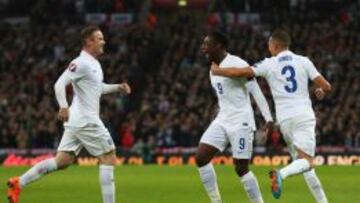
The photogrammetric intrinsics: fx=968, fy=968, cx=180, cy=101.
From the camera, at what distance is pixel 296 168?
11.4 metres

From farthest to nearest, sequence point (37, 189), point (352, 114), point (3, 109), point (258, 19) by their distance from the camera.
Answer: point (258, 19) → point (3, 109) → point (352, 114) → point (37, 189)

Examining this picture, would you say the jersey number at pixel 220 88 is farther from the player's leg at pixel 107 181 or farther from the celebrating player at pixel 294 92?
the player's leg at pixel 107 181

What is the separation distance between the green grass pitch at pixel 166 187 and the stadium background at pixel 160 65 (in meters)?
4.47

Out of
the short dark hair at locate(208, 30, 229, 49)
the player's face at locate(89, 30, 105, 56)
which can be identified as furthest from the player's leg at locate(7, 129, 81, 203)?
the short dark hair at locate(208, 30, 229, 49)

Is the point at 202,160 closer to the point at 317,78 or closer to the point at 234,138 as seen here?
the point at 234,138

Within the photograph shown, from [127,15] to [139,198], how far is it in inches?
849

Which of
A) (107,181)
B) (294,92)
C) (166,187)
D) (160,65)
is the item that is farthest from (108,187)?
(160,65)

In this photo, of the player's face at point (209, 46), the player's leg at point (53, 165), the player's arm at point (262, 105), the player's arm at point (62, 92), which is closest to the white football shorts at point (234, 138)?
the player's arm at point (262, 105)

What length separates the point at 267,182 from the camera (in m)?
18.1

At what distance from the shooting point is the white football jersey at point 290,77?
12.0 metres

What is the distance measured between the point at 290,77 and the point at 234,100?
76 centimetres

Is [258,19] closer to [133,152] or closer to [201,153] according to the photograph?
[133,152]

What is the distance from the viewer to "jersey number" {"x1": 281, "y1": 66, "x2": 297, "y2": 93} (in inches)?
472

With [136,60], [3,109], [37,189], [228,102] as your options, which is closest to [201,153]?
[228,102]
